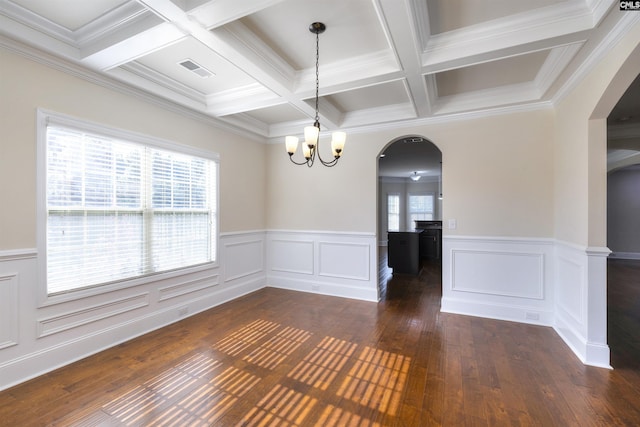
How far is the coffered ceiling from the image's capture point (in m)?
2.04

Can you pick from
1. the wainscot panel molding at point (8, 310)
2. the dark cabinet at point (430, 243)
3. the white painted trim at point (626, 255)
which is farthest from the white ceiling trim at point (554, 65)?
the white painted trim at point (626, 255)

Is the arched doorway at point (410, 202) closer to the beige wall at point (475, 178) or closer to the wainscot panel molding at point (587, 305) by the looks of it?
the beige wall at point (475, 178)

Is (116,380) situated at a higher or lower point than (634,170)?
lower

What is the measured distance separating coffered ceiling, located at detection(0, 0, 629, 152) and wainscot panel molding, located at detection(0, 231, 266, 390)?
191 cm

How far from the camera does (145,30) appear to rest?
211 centimetres

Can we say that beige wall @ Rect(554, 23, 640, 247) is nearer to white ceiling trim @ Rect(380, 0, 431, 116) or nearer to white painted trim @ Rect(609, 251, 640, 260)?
white ceiling trim @ Rect(380, 0, 431, 116)

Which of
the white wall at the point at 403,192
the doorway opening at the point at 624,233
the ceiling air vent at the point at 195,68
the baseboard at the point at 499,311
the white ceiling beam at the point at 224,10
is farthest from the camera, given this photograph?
the white wall at the point at 403,192

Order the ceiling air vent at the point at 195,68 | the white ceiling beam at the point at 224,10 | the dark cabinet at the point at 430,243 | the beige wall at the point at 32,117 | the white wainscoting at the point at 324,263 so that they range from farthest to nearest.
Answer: the dark cabinet at the point at 430,243 < the white wainscoting at the point at 324,263 < the ceiling air vent at the point at 195,68 < the beige wall at the point at 32,117 < the white ceiling beam at the point at 224,10

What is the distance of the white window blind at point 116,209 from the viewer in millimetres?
2523

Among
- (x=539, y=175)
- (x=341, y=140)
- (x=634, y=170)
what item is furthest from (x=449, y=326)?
(x=634, y=170)

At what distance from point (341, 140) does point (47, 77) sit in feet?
8.76

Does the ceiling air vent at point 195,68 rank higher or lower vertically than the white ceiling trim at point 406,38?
higher

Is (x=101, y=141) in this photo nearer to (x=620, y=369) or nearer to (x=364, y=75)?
(x=364, y=75)

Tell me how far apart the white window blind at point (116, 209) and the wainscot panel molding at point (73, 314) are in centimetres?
16
